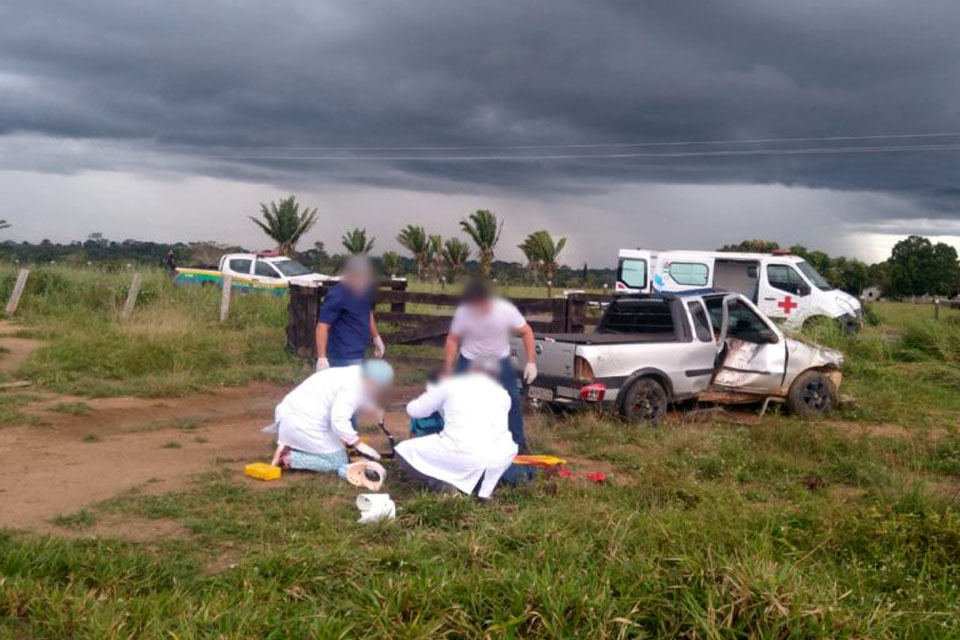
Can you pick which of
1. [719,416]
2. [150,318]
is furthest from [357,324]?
[150,318]

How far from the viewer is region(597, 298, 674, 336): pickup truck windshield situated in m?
10.9

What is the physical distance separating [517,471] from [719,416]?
485cm

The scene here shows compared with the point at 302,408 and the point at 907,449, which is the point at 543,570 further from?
the point at 907,449

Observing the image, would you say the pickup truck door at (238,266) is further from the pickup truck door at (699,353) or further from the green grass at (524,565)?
the green grass at (524,565)

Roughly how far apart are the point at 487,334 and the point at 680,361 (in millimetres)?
3334

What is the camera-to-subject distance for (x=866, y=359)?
16.8 meters

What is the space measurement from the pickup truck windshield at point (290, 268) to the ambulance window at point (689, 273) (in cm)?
948

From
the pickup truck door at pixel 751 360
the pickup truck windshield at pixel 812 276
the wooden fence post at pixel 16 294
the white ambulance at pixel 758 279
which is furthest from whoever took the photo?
the pickup truck windshield at pixel 812 276

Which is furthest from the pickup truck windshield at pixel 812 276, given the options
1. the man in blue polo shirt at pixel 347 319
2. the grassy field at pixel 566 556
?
the man in blue polo shirt at pixel 347 319

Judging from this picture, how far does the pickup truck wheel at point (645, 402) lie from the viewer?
9969 mm

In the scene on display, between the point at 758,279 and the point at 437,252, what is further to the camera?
the point at 437,252

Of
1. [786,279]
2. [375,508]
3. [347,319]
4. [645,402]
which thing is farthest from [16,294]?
[786,279]

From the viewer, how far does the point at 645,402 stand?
1016 centimetres

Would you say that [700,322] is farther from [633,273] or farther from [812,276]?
[633,273]
